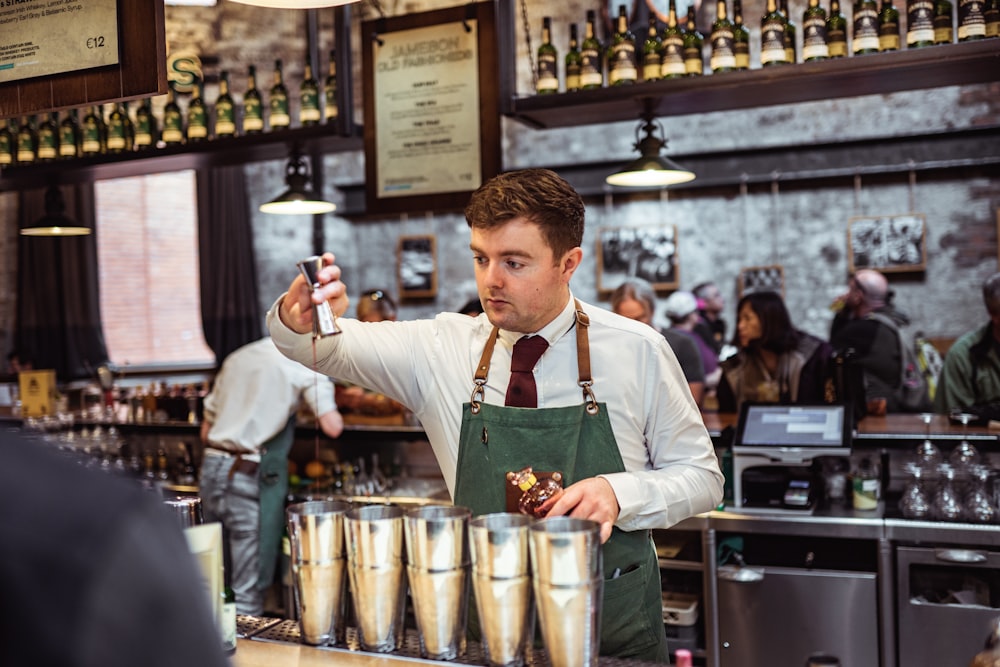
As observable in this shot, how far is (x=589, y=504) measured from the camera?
1654 millimetres

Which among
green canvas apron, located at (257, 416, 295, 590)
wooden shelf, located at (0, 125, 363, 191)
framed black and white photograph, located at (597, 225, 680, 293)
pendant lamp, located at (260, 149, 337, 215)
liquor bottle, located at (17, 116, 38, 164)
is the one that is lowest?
green canvas apron, located at (257, 416, 295, 590)

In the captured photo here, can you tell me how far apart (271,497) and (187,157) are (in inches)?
68.4

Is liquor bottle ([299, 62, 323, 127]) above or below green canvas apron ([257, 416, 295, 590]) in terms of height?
above

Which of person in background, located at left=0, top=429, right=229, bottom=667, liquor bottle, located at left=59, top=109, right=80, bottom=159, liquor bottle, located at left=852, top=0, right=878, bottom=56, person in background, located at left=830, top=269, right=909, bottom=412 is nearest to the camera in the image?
person in background, located at left=0, top=429, right=229, bottom=667

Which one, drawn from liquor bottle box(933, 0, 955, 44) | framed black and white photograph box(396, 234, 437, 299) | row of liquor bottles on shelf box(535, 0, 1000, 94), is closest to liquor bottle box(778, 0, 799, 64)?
row of liquor bottles on shelf box(535, 0, 1000, 94)

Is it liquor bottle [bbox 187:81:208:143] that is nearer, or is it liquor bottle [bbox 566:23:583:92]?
liquor bottle [bbox 566:23:583:92]

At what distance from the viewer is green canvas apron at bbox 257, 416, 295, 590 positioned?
4605mm

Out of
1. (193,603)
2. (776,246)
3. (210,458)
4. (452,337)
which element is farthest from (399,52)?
(776,246)

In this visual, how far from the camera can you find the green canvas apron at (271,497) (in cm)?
461

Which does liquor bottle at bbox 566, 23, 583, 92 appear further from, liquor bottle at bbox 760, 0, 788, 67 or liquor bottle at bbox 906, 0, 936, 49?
liquor bottle at bbox 906, 0, 936, 49

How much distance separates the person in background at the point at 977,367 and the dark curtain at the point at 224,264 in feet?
18.4

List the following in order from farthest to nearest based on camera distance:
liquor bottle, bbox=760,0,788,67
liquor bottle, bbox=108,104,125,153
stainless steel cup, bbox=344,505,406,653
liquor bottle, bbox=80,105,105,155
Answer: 1. liquor bottle, bbox=80,105,105,155
2. liquor bottle, bbox=108,104,125,153
3. liquor bottle, bbox=760,0,788,67
4. stainless steel cup, bbox=344,505,406,653

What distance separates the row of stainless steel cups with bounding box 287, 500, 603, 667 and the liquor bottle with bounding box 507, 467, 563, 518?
0.37 m

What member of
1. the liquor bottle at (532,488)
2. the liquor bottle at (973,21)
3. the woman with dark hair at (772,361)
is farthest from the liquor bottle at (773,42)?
the liquor bottle at (532,488)
